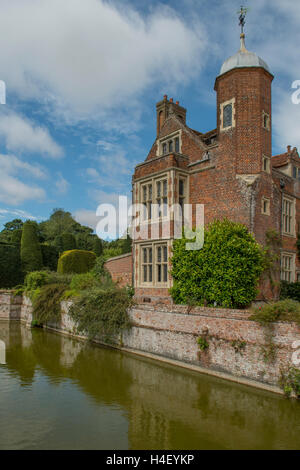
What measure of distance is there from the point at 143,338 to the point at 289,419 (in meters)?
6.76

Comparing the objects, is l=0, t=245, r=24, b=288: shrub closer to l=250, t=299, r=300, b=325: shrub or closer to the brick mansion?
the brick mansion

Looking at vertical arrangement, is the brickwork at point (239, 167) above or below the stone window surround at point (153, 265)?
above

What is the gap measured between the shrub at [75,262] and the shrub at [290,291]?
54.0 feet

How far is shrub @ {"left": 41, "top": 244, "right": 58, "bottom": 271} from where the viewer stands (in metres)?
35.0

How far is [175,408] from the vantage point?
8.88 m

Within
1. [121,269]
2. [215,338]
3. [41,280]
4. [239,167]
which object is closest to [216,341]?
[215,338]

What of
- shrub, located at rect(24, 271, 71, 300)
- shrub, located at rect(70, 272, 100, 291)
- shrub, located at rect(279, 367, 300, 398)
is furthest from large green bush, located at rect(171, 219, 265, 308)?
shrub, located at rect(24, 271, 71, 300)

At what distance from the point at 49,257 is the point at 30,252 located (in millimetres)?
3081

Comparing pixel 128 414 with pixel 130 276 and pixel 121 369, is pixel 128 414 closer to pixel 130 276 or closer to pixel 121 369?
pixel 121 369

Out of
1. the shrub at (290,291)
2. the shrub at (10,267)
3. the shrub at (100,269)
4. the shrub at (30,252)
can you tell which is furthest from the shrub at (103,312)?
the shrub at (30,252)

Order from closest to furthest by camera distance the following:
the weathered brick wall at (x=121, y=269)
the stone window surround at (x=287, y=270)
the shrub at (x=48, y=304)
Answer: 1. the stone window surround at (x=287, y=270)
2. the weathered brick wall at (x=121, y=269)
3. the shrub at (x=48, y=304)

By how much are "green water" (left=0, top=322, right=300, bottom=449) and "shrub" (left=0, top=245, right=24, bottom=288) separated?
18630mm

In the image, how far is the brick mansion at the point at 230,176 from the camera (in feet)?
47.0

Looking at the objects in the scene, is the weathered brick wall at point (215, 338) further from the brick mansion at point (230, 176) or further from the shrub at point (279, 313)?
the brick mansion at point (230, 176)
